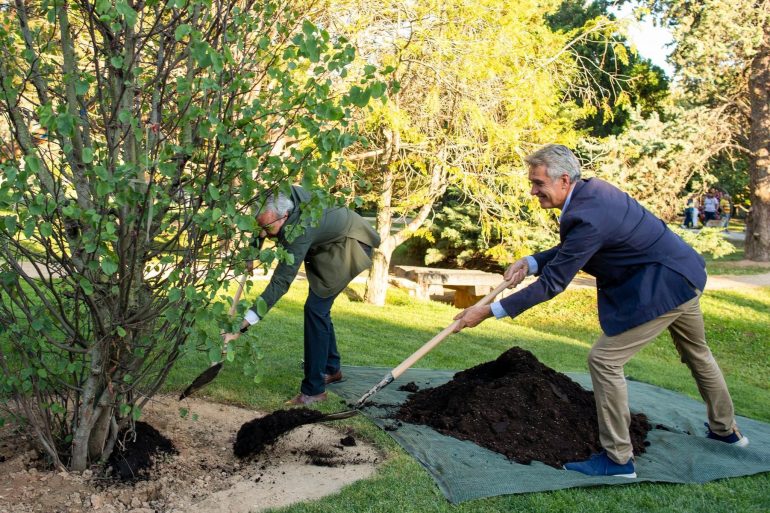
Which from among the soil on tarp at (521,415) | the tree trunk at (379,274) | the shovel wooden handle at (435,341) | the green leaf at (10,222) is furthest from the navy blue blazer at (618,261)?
the tree trunk at (379,274)

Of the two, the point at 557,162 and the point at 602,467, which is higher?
the point at 557,162

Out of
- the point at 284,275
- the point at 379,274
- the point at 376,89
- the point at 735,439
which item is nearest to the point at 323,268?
the point at 284,275

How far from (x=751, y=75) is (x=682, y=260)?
14572 millimetres

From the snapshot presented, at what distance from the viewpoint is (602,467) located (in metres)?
4.45

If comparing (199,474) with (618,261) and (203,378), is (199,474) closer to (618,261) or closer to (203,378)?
(203,378)

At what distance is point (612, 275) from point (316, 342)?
2251 millimetres

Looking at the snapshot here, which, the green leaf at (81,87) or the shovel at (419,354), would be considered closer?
the green leaf at (81,87)

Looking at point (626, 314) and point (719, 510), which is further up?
point (626, 314)

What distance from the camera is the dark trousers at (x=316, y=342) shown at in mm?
5598

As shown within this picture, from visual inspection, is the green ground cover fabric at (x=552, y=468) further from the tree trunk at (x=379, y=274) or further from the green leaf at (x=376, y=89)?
the tree trunk at (x=379, y=274)

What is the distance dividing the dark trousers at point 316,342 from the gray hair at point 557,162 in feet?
6.55

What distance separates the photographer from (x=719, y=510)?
4109 mm

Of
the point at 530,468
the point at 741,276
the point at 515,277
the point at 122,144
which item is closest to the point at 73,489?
the point at 122,144

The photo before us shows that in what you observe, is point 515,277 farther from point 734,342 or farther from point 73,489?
point 734,342
